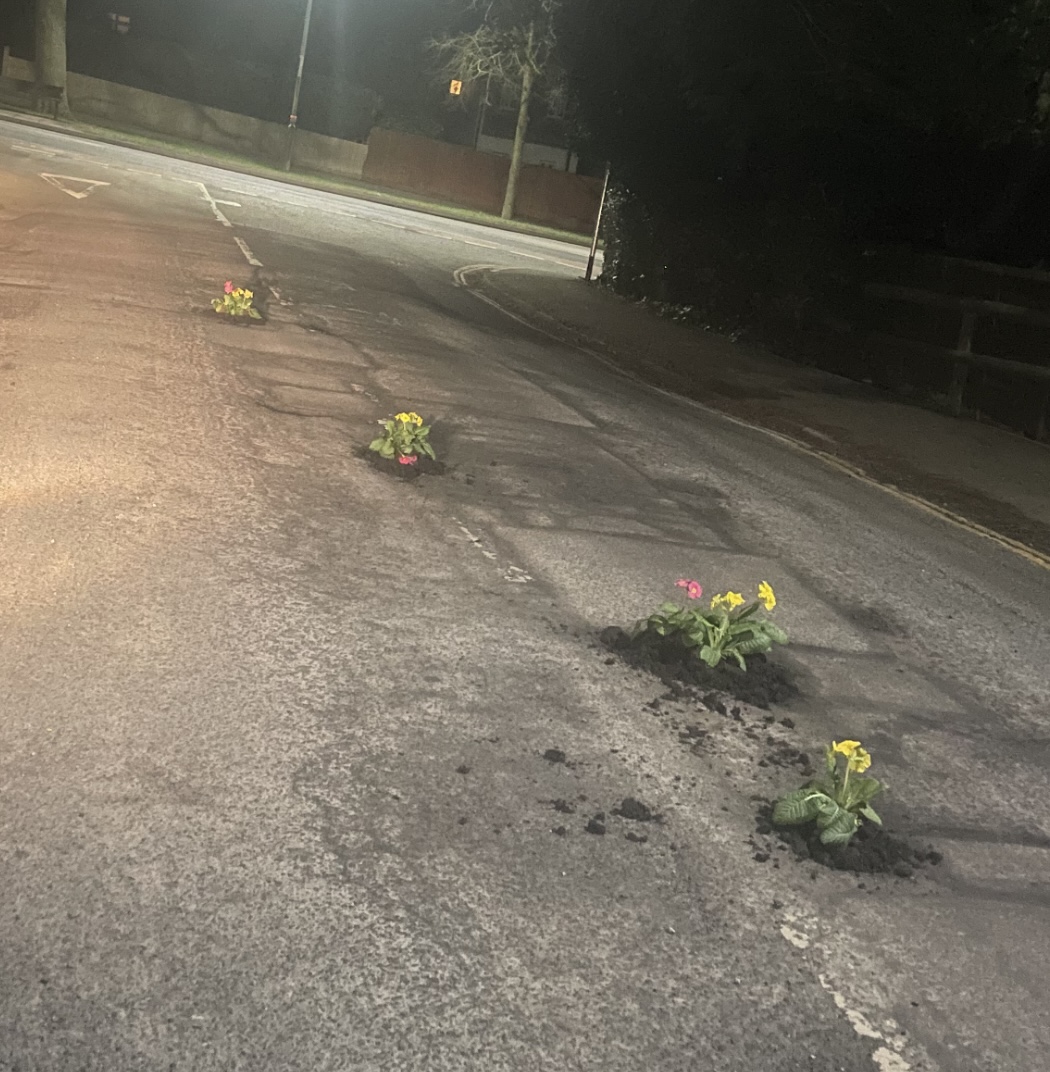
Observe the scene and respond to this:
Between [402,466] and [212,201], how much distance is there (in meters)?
18.8

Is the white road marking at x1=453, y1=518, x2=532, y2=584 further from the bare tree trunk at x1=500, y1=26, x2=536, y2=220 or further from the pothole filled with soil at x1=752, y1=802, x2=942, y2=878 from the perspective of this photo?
the bare tree trunk at x1=500, y1=26, x2=536, y2=220

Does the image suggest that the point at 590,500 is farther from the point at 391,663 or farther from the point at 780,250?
the point at 780,250

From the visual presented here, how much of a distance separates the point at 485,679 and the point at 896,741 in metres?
1.77

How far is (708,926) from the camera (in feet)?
11.8

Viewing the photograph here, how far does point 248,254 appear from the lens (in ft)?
58.4

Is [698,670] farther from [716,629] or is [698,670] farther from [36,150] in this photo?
[36,150]

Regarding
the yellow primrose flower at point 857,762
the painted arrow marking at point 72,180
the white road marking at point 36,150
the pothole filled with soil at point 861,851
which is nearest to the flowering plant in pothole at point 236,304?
the painted arrow marking at point 72,180

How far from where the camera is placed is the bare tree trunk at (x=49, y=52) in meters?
43.0

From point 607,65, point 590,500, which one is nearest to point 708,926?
point 590,500

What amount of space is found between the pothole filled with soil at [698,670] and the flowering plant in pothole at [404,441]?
113 inches

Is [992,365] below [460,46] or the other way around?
below

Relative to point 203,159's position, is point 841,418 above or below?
below

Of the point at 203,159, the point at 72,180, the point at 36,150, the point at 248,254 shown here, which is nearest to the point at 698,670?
the point at 248,254

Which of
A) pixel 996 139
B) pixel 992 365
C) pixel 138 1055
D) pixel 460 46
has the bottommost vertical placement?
pixel 138 1055
